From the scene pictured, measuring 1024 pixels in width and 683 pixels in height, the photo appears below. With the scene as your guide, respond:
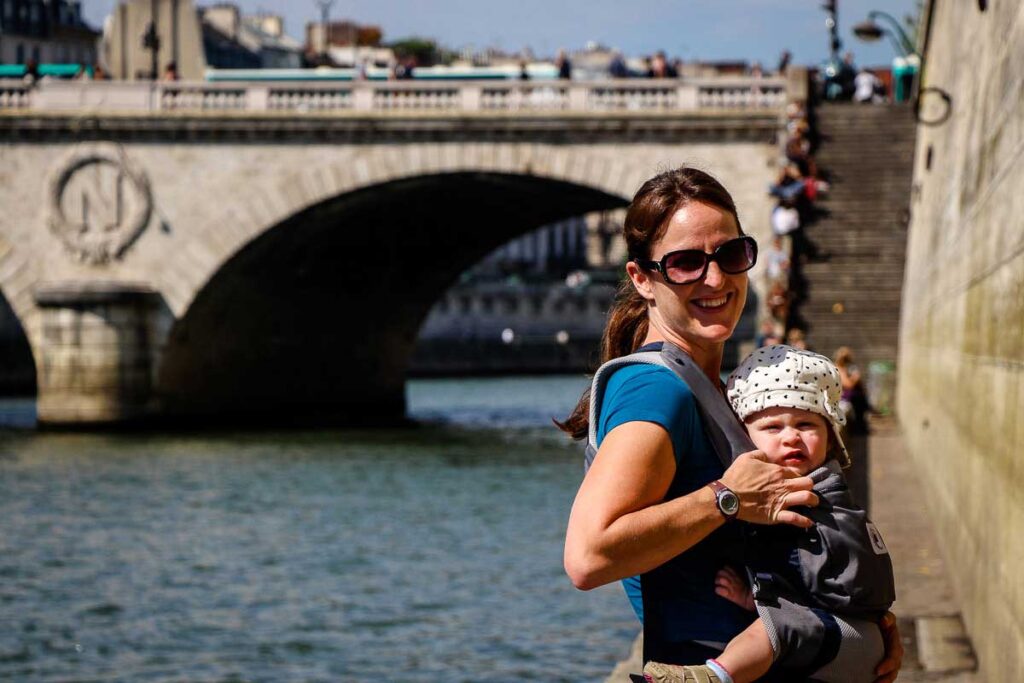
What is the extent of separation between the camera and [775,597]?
10.4 feet

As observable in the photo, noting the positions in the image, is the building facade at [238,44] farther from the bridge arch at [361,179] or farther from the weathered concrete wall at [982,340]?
the weathered concrete wall at [982,340]

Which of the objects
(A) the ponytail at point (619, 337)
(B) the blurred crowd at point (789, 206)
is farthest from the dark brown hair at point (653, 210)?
(B) the blurred crowd at point (789, 206)

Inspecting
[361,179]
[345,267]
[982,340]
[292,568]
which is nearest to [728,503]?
[982,340]

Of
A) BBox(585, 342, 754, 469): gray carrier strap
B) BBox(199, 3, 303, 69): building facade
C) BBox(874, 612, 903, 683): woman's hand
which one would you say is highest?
BBox(199, 3, 303, 69): building facade

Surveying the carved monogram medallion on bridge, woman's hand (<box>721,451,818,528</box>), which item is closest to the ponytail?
woman's hand (<box>721,451,818,528</box>)

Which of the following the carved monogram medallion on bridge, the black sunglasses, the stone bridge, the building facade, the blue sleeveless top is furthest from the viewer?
the building facade

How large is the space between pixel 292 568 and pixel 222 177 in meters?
17.4

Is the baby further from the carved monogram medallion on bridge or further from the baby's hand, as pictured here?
the carved monogram medallion on bridge

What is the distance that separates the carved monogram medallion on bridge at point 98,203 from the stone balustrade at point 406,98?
89cm

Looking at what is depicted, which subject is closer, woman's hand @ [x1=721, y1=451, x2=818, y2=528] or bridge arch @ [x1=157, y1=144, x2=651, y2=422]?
woman's hand @ [x1=721, y1=451, x2=818, y2=528]

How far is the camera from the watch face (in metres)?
3.04

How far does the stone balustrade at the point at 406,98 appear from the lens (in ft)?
96.2

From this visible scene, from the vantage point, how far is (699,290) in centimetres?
326

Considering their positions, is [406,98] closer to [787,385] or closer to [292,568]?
[292,568]
